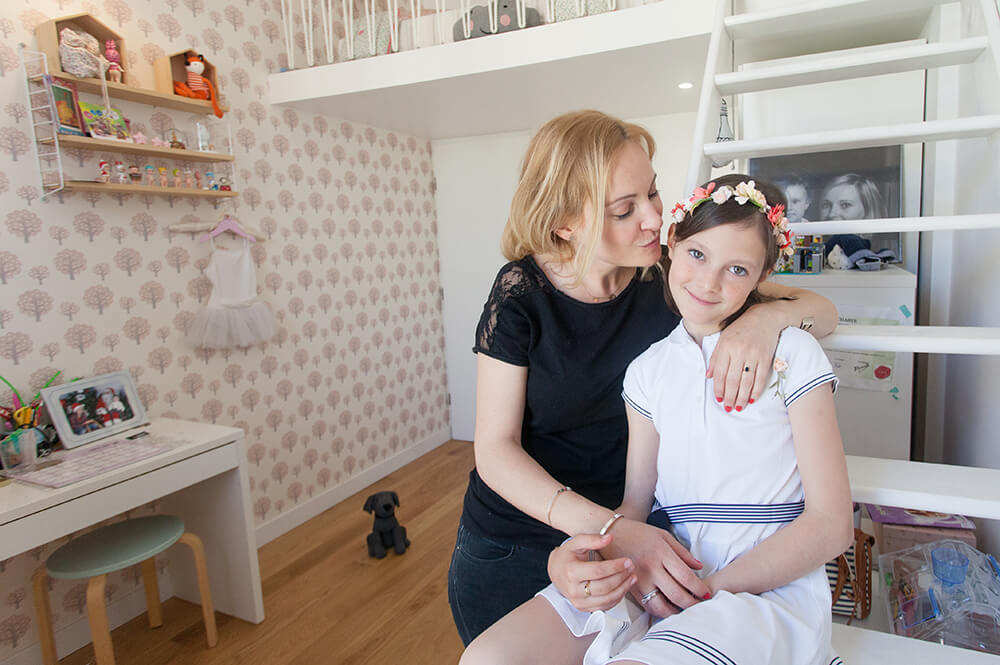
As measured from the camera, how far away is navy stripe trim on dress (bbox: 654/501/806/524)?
915 mm

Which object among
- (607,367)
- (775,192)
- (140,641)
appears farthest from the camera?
(140,641)

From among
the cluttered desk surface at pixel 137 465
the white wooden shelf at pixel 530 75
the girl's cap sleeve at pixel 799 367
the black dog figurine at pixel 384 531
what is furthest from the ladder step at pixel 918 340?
the black dog figurine at pixel 384 531

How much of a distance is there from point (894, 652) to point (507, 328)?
2.51 feet

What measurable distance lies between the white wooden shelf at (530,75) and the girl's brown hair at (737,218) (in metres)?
1.36

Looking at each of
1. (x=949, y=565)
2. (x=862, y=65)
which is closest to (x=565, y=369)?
(x=862, y=65)

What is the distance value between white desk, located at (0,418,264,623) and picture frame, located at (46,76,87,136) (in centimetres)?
105

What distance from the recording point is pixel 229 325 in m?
2.67

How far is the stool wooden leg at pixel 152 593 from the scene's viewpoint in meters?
2.30

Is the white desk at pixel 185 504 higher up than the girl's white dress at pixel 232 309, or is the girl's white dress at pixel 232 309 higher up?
the girl's white dress at pixel 232 309

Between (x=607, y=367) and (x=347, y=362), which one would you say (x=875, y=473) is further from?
(x=347, y=362)

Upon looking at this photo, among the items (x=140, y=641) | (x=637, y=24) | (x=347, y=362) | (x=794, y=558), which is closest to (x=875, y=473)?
(x=794, y=558)

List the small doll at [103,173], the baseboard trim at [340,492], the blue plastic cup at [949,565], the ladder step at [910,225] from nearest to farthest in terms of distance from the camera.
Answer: the ladder step at [910,225] < the blue plastic cup at [949,565] < the small doll at [103,173] < the baseboard trim at [340,492]

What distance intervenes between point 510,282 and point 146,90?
1.85m

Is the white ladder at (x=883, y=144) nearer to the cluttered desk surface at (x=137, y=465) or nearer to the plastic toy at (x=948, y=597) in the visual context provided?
the plastic toy at (x=948, y=597)
